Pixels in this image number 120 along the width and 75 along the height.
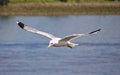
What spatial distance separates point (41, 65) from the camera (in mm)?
19594

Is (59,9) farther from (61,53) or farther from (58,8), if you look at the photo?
(61,53)

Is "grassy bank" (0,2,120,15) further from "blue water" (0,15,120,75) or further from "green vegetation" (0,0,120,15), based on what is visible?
"blue water" (0,15,120,75)

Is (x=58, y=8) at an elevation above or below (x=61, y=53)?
below

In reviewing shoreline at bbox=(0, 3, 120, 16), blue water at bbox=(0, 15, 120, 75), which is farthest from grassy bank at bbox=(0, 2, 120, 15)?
blue water at bbox=(0, 15, 120, 75)

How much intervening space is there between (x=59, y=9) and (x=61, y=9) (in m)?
0.12

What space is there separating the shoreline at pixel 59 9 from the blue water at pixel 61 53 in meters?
7.50

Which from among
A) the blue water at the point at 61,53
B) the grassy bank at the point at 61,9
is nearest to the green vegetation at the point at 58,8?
the grassy bank at the point at 61,9

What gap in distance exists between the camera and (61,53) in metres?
22.2

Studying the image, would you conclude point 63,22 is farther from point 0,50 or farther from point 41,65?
point 41,65

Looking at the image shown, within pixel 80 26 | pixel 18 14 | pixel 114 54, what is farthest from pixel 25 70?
pixel 18 14

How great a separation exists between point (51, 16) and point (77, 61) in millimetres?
20581

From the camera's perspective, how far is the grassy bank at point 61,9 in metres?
40.9

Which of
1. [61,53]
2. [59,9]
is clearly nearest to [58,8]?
[59,9]

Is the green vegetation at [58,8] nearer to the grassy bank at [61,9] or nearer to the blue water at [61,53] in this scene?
the grassy bank at [61,9]
